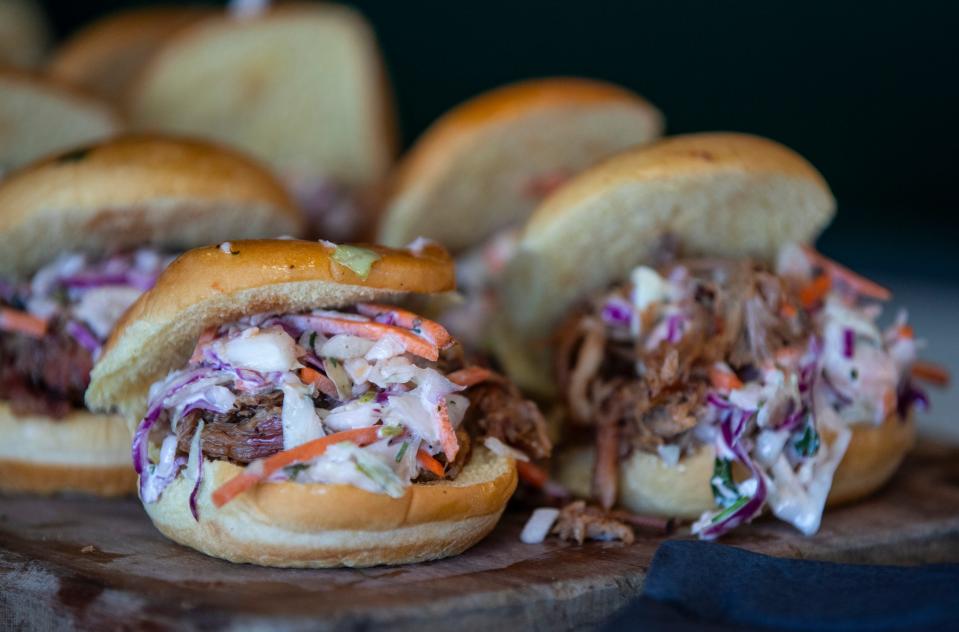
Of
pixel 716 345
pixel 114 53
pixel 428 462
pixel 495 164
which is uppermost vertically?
pixel 114 53

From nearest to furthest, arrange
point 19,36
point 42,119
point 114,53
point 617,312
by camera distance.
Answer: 1. point 617,312
2. point 42,119
3. point 114,53
4. point 19,36

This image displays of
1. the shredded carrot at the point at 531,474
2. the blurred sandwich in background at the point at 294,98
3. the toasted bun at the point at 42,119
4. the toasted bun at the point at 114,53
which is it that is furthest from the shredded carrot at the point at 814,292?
the toasted bun at the point at 114,53

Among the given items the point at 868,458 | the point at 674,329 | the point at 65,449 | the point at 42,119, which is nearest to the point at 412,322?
the point at 674,329

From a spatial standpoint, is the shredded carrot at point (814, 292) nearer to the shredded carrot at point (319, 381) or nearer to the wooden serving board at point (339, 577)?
the wooden serving board at point (339, 577)

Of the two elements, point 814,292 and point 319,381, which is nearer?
point 319,381

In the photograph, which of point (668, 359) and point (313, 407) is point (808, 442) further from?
point (313, 407)

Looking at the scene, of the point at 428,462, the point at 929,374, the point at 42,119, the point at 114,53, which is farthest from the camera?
the point at 114,53
